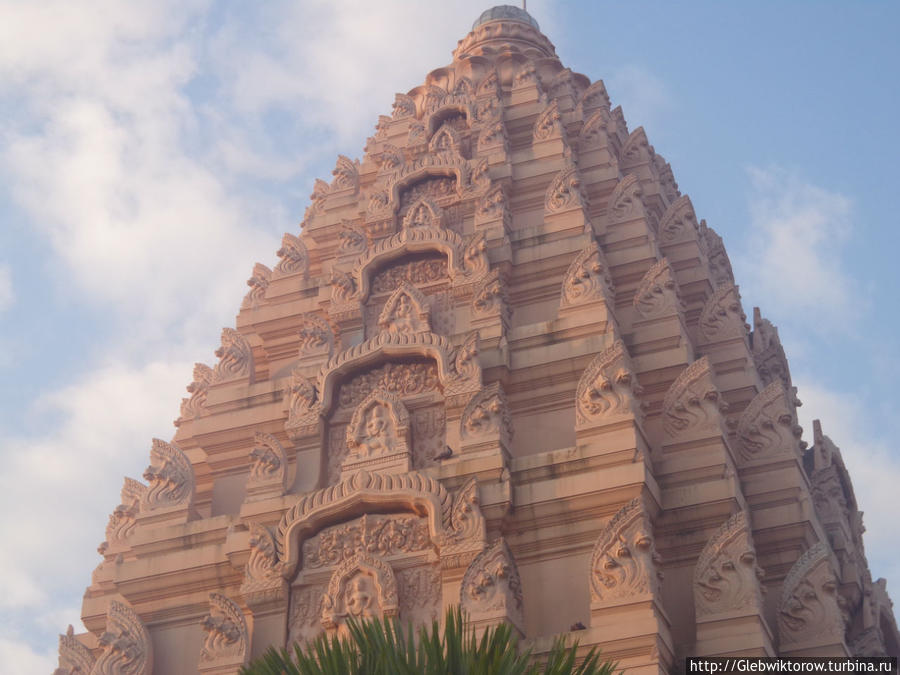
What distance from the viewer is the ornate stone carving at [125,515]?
2064cm

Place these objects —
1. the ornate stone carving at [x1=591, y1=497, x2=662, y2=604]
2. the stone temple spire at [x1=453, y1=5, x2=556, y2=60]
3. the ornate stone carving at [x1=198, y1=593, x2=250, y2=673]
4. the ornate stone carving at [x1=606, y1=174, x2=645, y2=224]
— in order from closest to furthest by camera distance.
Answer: the ornate stone carving at [x1=591, y1=497, x2=662, y2=604] < the ornate stone carving at [x1=198, y1=593, x2=250, y2=673] < the ornate stone carving at [x1=606, y1=174, x2=645, y2=224] < the stone temple spire at [x1=453, y1=5, x2=556, y2=60]

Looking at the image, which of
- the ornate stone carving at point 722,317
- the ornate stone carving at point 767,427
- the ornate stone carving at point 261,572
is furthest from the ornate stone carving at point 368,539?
the ornate stone carving at point 722,317

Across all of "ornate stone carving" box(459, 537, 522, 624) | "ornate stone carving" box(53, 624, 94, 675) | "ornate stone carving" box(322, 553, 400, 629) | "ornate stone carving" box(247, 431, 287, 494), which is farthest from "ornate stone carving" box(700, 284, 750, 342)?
"ornate stone carving" box(53, 624, 94, 675)

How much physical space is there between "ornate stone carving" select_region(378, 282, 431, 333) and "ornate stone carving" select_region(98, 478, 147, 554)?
459 centimetres

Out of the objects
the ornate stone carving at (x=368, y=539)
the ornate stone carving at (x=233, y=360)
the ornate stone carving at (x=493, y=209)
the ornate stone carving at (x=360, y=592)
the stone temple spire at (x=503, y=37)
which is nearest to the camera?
the ornate stone carving at (x=360, y=592)

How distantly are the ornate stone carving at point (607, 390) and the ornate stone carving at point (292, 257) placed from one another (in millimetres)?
7356

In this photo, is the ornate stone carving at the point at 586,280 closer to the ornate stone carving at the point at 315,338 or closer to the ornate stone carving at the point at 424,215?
the ornate stone carving at the point at 424,215

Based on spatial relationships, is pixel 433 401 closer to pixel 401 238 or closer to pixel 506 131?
pixel 401 238

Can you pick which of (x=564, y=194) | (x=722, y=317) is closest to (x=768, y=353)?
(x=722, y=317)

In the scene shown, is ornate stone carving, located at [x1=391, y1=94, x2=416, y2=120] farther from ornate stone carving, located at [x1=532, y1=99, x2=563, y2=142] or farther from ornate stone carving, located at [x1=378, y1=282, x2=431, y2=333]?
ornate stone carving, located at [x1=378, y1=282, x2=431, y2=333]

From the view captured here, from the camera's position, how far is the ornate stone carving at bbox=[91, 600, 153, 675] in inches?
673

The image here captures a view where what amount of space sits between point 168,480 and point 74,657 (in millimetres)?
2769

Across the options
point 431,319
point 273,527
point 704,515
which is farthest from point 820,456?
point 273,527

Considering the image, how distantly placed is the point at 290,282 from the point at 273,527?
6496 millimetres
